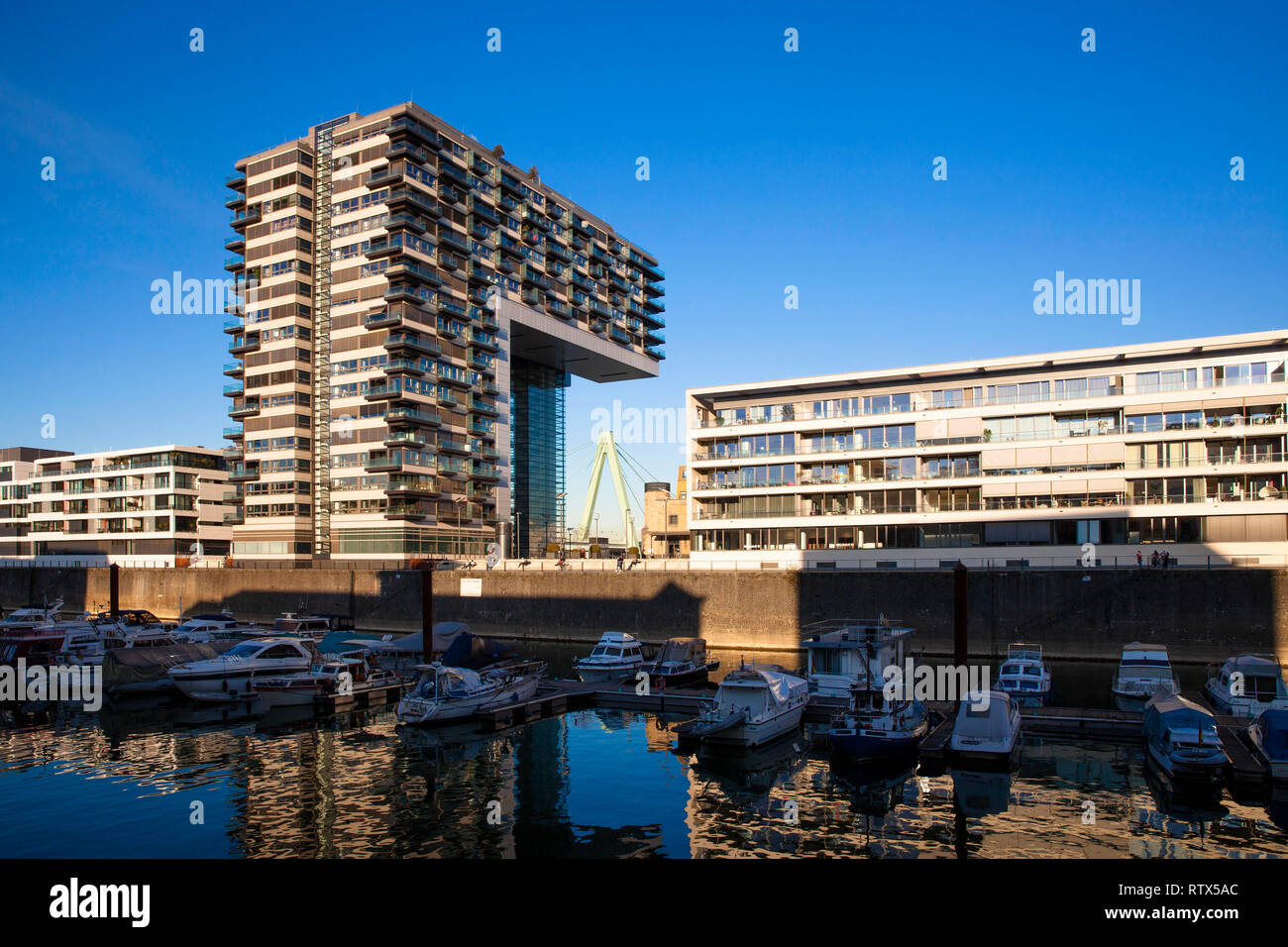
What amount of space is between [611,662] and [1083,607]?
31496 millimetres

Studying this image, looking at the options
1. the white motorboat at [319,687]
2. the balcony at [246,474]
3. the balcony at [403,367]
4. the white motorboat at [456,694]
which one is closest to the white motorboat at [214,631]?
the white motorboat at [319,687]

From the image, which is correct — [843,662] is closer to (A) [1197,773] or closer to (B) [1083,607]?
(A) [1197,773]

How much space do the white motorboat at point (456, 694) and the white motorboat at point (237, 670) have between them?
10.3 m

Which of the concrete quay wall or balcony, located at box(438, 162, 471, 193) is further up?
balcony, located at box(438, 162, 471, 193)

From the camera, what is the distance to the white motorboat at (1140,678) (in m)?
40.5

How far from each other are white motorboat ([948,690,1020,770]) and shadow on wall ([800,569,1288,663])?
28.1 meters

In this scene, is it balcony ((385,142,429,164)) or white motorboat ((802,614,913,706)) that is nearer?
white motorboat ((802,614,913,706))

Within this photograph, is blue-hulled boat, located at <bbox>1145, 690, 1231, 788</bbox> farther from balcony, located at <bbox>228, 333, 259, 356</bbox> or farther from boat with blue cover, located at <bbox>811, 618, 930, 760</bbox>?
balcony, located at <bbox>228, 333, 259, 356</bbox>

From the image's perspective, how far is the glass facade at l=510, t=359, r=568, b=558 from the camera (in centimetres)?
13100

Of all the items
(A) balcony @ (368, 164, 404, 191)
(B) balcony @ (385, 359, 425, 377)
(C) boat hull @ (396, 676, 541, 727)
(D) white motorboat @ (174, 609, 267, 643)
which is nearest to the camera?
(C) boat hull @ (396, 676, 541, 727)

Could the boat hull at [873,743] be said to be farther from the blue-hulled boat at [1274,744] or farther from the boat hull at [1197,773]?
the blue-hulled boat at [1274,744]

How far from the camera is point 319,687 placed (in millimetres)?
45719

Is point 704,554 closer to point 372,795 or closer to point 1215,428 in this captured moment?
point 1215,428

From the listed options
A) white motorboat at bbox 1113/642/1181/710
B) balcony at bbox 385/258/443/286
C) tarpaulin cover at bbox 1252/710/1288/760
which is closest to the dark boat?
white motorboat at bbox 1113/642/1181/710
